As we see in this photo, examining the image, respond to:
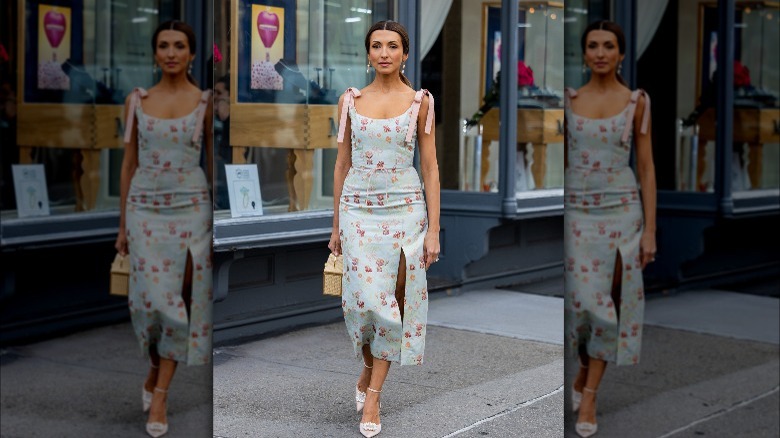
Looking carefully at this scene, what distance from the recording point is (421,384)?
10.3 feet

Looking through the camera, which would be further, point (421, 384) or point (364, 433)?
point (421, 384)

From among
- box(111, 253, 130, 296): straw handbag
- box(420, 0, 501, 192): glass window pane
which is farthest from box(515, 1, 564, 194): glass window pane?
box(111, 253, 130, 296): straw handbag

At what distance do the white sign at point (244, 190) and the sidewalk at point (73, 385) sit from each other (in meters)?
2.85

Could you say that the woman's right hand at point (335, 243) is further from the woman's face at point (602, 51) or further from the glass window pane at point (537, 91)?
the glass window pane at point (537, 91)

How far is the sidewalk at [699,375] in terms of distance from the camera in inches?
27.1

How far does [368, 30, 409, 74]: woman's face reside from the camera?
8.25 feet

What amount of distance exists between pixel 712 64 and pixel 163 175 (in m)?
0.38

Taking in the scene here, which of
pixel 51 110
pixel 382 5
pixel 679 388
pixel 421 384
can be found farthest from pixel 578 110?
pixel 382 5

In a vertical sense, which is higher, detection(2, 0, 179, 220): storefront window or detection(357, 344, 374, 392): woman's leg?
detection(2, 0, 179, 220): storefront window

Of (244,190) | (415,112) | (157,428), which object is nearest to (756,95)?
(157,428)

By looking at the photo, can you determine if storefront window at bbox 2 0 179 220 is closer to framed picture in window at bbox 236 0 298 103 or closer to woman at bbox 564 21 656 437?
woman at bbox 564 21 656 437

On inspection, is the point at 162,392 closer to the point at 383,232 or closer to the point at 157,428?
the point at 157,428

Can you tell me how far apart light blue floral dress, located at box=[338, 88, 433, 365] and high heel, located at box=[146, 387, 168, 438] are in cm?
179

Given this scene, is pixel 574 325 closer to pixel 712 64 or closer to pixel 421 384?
pixel 712 64
